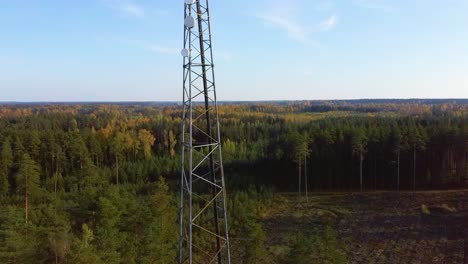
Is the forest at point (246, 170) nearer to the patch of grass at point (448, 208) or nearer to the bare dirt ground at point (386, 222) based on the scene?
the bare dirt ground at point (386, 222)

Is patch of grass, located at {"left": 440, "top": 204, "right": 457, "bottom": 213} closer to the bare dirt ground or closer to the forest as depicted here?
the bare dirt ground

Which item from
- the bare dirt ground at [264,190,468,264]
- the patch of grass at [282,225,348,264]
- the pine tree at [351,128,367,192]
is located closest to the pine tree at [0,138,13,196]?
the bare dirt ground at [264,190,468,264]

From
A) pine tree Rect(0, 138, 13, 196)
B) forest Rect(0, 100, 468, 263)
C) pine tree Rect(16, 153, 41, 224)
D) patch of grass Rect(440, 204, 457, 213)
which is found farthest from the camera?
pine tree Rect(0, 138, 13, 196)

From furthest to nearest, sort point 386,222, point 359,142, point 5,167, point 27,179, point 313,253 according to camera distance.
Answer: point 359,142 < point 5,167 < point 386,222 < point 27,179 < point 313,253

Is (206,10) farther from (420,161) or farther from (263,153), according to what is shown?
(263,153)

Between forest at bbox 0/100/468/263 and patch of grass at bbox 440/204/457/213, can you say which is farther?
patch of grass at bbox 440/204/457/213

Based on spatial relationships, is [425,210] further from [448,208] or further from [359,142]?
[359,142]

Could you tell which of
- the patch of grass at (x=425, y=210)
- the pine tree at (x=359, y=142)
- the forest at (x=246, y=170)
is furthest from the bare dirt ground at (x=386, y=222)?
the pine tree at (x=359, y=142)

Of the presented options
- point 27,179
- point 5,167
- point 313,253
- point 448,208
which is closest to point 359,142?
point 448,208
